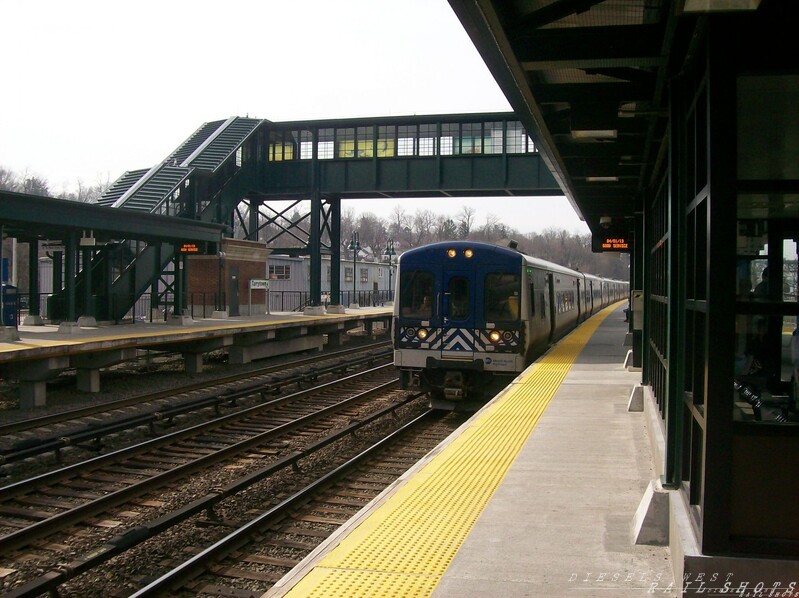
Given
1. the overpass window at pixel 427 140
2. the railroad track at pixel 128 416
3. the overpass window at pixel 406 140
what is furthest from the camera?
the overpass window at pixel 406 140

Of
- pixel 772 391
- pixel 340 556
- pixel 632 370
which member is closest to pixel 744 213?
pixel 772 391

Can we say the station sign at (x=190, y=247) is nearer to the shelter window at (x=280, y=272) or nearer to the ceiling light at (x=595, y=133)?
the shelter window at (x=280, y=272)

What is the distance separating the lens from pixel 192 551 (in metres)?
6.43

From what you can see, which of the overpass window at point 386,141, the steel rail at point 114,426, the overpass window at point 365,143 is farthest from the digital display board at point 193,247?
the overpass window at point 386,141

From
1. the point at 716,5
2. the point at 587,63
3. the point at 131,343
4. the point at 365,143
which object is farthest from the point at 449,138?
the point at 716,5

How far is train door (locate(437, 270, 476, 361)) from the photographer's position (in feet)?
42.3

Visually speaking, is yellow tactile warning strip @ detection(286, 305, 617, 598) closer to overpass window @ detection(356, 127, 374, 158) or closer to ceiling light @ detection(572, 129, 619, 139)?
ceiling light @ detection(572, 129, 619, 139)

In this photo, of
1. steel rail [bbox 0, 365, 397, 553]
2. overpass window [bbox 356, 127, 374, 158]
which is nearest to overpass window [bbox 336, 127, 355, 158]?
overpass window [bbox 356, 127, 374, 158]

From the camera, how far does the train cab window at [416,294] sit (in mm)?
13234

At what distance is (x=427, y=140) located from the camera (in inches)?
1105

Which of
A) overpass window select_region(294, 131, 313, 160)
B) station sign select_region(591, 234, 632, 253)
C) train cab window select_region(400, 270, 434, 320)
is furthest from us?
overpass window select_region(294, 131, 313, 160)

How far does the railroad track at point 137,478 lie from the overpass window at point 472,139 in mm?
16046

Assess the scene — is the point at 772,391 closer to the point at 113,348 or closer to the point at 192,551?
the point at 192,551

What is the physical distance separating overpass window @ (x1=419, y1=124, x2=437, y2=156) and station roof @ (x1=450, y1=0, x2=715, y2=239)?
20176mm
